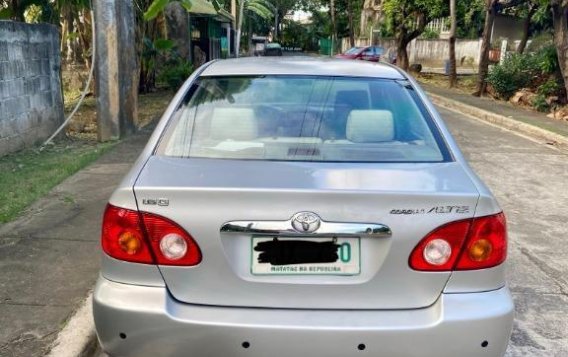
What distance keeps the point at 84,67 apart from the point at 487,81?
11758 millimetres

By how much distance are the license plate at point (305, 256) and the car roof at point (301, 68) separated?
4.64 feet

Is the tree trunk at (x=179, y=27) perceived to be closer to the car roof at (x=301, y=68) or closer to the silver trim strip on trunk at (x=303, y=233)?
the car roof at (x=301, y=68)

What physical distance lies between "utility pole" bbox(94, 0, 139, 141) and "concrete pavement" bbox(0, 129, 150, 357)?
9.10 ft

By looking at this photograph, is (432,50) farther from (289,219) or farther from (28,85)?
(289,219)

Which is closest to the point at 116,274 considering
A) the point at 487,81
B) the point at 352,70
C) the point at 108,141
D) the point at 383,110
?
the point at 383,110

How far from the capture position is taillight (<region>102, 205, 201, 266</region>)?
2377 millimetres

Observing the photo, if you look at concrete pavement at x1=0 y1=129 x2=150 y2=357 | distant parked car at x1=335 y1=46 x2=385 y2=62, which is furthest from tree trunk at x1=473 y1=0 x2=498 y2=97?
concrete pavement at x1=0 y1=129 x2=150 y2=357

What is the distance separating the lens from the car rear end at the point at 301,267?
91.4 inches

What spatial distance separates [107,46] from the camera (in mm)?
8922

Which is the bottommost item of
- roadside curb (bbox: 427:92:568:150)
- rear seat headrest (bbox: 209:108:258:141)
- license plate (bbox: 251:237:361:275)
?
roadside curb (bbox: 427:92:568:150)

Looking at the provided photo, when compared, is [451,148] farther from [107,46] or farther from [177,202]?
[107,46]

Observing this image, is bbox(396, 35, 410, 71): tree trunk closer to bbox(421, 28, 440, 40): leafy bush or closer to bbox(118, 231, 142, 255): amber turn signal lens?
bbox(421, 28, 440, 40): leafy bush

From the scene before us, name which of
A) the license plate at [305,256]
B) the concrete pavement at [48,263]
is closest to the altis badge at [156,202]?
the license plate at [305,256]

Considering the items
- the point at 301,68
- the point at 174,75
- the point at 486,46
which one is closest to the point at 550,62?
the point at 486,46
